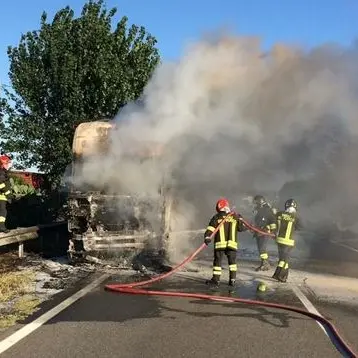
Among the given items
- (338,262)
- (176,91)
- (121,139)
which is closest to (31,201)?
(121,139)

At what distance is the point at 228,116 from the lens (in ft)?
35.5

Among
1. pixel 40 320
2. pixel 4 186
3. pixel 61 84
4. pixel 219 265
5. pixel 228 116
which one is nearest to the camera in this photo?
pixel 40 320

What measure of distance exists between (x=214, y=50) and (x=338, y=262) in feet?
19.7

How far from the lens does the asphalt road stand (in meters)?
5.32

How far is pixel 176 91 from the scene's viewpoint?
10.5m

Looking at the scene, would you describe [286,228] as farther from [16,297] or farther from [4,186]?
[4,186]

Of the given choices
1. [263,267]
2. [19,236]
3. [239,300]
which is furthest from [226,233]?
[19,236]

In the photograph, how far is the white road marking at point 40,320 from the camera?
553 cm

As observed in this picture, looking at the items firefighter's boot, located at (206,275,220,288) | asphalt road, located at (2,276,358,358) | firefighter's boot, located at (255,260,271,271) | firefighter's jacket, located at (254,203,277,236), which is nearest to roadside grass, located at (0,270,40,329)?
asphalt road, located at (2,276,358,358)

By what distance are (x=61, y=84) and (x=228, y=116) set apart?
7941 mm

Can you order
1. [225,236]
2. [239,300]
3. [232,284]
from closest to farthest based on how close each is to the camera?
1. [239,300]
2. [232,284]
3. [225,236]

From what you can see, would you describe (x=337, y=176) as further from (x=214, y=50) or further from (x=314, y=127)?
(x=214, y=50)

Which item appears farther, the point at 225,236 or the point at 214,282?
the point at 225,236

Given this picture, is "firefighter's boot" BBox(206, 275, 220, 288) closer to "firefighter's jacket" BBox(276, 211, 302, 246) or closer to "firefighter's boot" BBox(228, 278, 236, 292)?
"firefighter's boot" BBox(228, 278, 236, 292)
